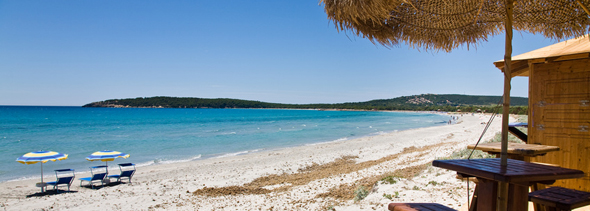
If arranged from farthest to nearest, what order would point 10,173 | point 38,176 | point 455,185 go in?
point 10,173 → point 38,176 → point 455,185

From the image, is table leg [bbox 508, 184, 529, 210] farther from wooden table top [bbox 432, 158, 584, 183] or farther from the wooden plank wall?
the wooden plank wall

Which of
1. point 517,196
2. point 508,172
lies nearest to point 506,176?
point 508,172

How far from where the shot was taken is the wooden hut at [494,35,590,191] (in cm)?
381

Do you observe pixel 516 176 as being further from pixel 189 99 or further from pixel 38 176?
pixel 189 99

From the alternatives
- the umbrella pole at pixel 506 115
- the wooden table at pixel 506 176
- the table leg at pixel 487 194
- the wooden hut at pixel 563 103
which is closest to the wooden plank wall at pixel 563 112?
the wooden hut at pixel 563 103

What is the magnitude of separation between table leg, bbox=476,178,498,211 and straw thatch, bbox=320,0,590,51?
1540 mm

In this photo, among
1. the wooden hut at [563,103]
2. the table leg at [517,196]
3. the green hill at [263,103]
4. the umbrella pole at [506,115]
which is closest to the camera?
the umbrella pole at [506,115]

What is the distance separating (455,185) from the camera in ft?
15.6

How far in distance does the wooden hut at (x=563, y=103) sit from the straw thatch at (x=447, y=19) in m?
0.67

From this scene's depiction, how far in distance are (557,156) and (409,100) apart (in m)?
156

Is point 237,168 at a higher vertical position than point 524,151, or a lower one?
lower

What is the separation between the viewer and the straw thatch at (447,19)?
9.31 ft

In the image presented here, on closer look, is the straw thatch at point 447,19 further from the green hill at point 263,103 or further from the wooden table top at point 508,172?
the green hill at point 263,103

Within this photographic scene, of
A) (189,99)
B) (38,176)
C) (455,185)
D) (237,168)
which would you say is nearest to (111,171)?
(38,176)
